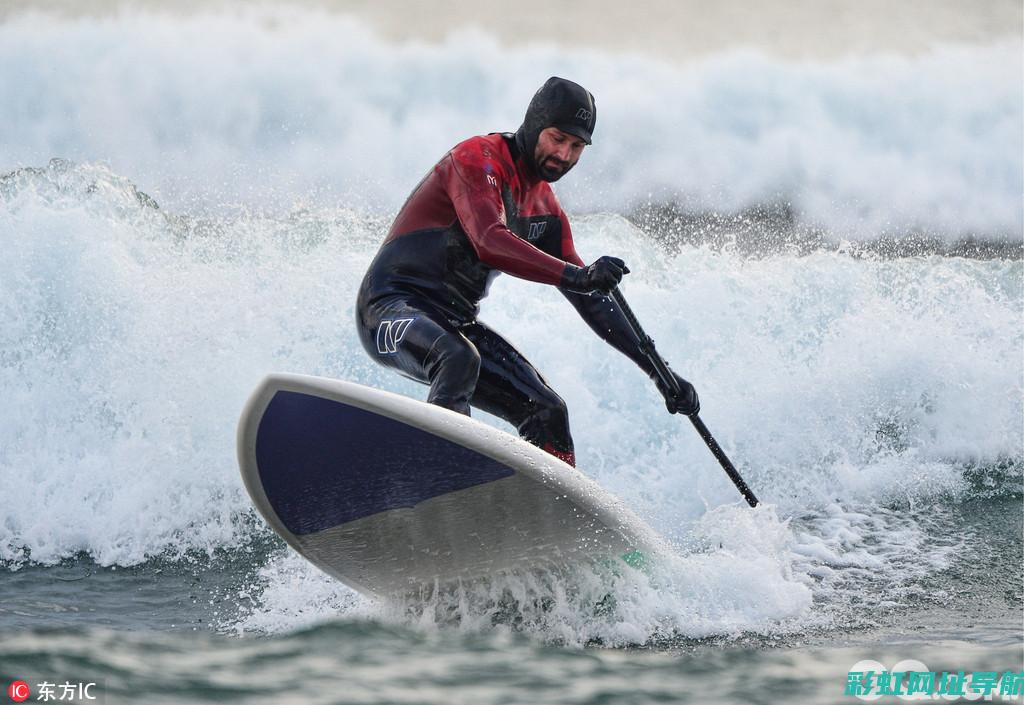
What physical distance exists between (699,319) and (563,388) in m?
1.34

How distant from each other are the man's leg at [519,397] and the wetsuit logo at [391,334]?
34 centimetres

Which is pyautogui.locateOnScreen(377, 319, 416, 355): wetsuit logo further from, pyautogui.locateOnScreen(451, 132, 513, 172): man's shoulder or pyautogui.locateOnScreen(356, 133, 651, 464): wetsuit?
pyautogui.locateOnScreen(451, 132, 513, 172): man's shoulder

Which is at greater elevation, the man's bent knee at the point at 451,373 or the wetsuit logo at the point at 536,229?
the wetsuit logo at the point at 536,229

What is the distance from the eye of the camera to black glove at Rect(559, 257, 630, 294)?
349 cm

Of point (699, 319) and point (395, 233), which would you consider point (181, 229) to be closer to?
point (699, 319)

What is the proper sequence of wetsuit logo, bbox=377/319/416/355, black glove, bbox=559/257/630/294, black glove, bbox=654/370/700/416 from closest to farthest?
black glove, bbox=559/257/630/294 < wetsuit logo, bbox=377/319/416/355 < black glove, bbox=654/370/700/416

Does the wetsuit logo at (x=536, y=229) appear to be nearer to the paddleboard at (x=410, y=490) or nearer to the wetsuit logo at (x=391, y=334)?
the wetsuit logo at (x=391, y=334)

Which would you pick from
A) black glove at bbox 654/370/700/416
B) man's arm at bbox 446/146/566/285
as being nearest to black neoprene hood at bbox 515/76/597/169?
man's arm at bbox 446/146/566/285

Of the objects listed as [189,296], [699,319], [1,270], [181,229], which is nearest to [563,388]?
[699,319]

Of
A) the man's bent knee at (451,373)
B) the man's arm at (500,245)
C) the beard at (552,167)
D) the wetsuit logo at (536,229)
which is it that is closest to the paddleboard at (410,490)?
the man's bent knee at (451,373)

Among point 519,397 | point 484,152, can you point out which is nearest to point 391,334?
point 519,397

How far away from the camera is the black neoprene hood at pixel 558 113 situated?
3760 millimetres

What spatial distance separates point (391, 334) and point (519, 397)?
59 cm

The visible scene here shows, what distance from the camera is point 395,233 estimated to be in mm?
3873
